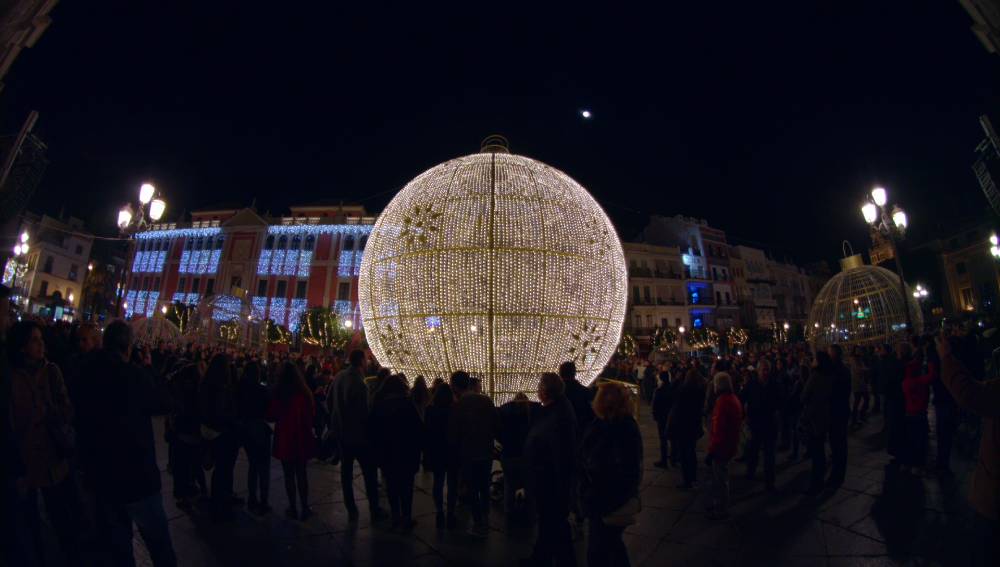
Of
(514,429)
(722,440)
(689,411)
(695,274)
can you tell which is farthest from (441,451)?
(695,274)

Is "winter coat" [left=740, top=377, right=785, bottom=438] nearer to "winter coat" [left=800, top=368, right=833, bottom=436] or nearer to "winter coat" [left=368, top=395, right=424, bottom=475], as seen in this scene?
"winter coat" [left=800, top=368, right=833, bottom=436]

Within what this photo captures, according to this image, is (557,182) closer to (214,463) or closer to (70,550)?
(214,463)

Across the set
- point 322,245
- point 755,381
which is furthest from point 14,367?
point 322,245

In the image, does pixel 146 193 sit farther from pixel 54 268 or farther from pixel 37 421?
pixel 54 268

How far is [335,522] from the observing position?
4.79 m

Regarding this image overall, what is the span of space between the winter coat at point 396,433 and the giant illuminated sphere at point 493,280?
1.25 m

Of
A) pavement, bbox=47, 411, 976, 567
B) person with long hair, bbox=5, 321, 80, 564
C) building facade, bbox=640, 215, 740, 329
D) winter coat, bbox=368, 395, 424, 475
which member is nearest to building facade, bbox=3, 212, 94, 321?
person with long hair, bbox=5, 321, 80, 564

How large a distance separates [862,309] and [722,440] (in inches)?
639

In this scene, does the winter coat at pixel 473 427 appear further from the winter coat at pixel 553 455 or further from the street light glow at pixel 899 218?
the street light glow at pixel 899 218

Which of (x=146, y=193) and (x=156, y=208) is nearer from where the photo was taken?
(x=146, y=193)

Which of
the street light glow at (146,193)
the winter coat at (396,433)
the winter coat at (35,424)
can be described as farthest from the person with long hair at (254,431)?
the street light glow at (146,193)

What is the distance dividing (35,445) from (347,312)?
129ft

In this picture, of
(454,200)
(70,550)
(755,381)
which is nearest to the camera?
(70,550)

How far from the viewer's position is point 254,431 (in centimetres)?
505
